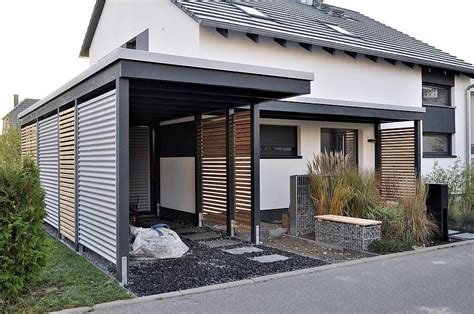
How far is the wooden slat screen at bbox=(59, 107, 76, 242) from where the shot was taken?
748 cm

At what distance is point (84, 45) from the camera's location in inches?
710

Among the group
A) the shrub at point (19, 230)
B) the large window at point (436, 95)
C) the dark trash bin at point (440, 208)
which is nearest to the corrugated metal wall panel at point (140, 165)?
the dark trash bin at point (440, 208)

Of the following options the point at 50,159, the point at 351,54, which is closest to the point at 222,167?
the point at 50,159

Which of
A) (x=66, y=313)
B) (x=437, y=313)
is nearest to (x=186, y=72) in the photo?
(x=66, y=313)

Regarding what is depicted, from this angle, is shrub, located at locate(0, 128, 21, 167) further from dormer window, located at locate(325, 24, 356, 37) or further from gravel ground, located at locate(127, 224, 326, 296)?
gravel ground, located at locate(127, 224, 326, 296)

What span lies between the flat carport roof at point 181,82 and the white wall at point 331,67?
2329mm

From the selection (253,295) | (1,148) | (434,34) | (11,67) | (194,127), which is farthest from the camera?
(11,67)

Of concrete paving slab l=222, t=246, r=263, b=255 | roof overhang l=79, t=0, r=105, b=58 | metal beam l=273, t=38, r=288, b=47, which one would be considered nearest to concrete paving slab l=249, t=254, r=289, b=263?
concrete paving slab l=222, t=246, r=263, b=255

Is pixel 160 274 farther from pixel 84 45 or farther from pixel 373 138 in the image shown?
pixel 84 45

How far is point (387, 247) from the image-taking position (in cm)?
736

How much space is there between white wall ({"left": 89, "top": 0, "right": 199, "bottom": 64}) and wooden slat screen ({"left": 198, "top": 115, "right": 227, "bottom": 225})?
5.99 feet

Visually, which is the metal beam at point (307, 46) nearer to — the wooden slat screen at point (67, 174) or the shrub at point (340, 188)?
the shrub at point (340, 188)

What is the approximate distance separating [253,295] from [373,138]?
9009mm

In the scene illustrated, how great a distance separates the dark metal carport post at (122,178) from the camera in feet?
17.7
